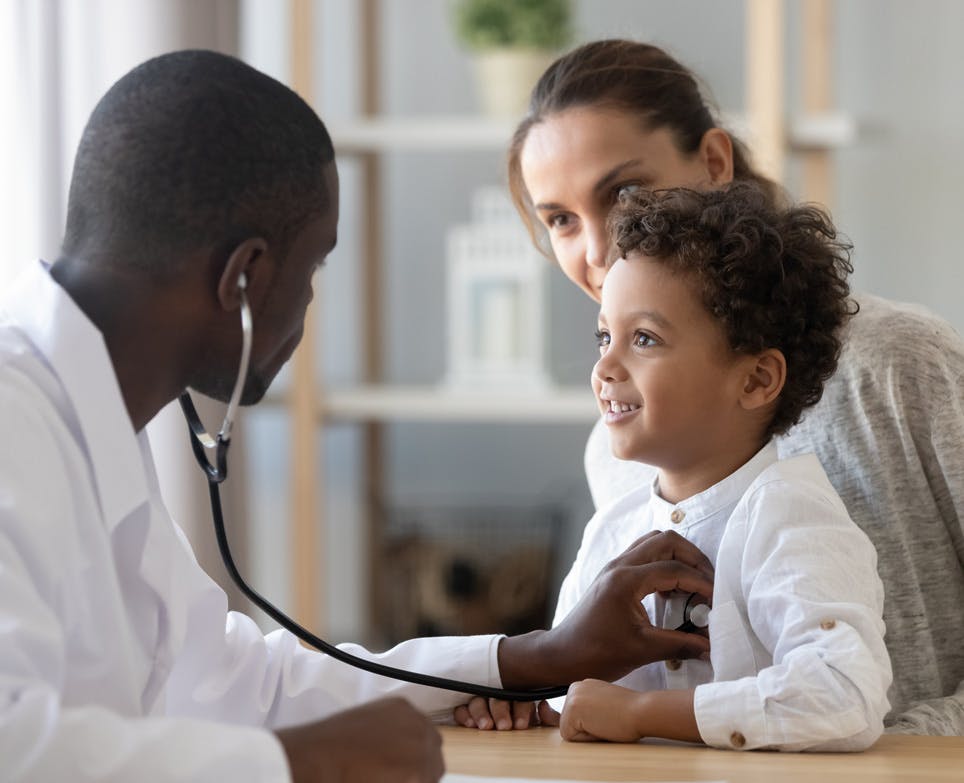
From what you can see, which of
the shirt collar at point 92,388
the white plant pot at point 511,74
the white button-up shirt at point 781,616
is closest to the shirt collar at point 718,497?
the white button-up shirt at point 781,616

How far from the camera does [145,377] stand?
87cm

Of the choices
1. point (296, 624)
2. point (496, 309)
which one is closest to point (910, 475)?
point (296, 624)

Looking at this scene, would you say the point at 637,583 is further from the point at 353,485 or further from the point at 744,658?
the point at 353,485

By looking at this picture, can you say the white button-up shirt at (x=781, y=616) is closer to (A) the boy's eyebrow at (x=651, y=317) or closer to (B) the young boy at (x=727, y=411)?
(B) the young boy at (x=727, y=411)

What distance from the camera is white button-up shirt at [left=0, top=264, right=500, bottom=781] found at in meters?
0.65

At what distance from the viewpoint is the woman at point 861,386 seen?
1.29 meters

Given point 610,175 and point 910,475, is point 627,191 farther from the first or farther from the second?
point 910,475

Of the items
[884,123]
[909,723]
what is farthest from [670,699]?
[884,123]

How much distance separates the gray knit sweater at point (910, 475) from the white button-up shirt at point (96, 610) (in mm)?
558

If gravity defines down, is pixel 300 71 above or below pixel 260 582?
above

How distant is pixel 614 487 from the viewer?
A: 1488 mm

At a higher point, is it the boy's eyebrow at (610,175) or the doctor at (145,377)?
the boy's eyebrow at (610,175)

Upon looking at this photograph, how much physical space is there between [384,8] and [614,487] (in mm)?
2119

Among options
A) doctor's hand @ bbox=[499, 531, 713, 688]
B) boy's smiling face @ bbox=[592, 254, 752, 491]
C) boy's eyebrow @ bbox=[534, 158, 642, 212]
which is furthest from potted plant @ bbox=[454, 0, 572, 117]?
doctor's hand @ bbox=[499, 531, 713, 688]
